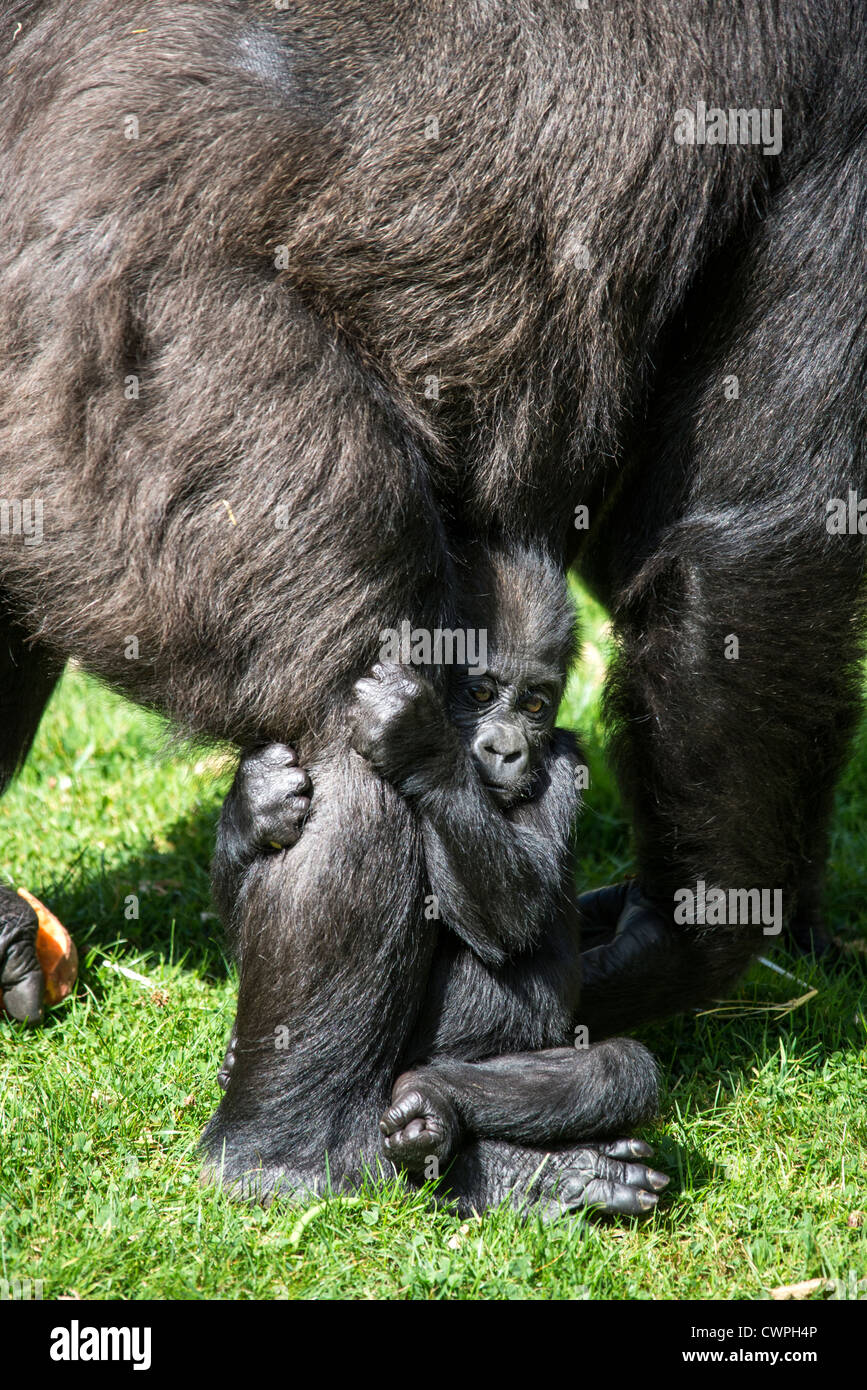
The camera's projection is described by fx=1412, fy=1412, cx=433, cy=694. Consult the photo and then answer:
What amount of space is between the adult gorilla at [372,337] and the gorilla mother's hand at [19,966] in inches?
36.6

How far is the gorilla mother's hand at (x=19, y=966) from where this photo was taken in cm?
387

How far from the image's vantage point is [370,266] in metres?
3.01

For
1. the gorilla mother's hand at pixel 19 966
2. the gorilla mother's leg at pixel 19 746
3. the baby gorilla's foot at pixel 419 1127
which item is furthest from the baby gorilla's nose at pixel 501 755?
the gorilla mother's hand at pixel 19 966

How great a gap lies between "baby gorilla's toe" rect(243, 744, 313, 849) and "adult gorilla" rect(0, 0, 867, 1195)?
0.05 m

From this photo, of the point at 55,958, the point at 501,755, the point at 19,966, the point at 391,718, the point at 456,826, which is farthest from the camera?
the point at 55,958

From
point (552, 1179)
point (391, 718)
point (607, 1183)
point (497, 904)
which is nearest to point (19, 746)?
point (391, 718)

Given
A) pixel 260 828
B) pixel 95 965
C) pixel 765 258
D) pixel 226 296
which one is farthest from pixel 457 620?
pixel 95 965

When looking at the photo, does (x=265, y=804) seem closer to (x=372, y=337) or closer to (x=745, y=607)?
A: (x=372, y=337)

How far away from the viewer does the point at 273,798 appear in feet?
10.2

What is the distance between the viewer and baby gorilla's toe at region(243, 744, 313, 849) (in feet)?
10.2

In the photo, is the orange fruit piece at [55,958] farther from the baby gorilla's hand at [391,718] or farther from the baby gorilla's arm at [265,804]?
the baby gorilla's hand at [391,718]

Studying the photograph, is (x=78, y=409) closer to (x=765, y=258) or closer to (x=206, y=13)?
(x=206, y=13)

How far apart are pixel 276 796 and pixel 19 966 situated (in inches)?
47.8

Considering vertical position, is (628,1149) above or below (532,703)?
below
